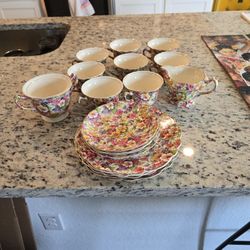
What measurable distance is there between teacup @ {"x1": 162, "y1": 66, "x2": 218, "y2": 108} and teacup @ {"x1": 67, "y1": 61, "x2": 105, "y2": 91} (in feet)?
0.68

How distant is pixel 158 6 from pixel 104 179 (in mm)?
2055

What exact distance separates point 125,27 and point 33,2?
1.36m

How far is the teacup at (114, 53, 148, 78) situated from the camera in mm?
906

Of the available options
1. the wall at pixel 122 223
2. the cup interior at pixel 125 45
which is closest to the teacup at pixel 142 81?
the cup interior at pixel 125 45

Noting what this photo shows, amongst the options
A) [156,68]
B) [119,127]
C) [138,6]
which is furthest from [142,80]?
[138,6]

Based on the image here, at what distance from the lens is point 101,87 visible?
81cm

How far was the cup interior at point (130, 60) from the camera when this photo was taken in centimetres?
93

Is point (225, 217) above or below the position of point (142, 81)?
below

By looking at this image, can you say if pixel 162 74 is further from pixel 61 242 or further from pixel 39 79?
pixel 61 242

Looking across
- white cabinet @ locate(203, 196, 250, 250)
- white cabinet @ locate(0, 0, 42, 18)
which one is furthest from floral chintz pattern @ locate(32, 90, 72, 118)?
white cabinet @ locate(0, 0, 42, 18)

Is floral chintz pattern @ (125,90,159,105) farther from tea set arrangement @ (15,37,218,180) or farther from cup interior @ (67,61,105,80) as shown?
cup interior @ (67,61,105,80)

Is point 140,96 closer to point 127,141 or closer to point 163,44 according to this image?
point 127,141

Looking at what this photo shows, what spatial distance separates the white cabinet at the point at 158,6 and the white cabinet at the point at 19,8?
0.65 meters

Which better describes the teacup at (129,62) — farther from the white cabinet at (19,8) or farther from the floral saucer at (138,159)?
the white cabinet at (19,8)
